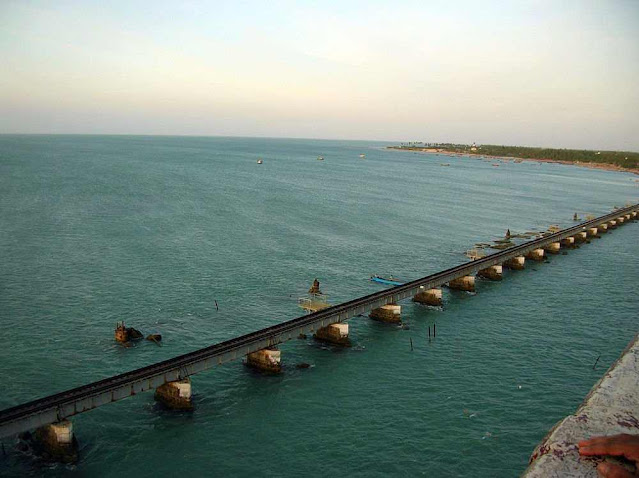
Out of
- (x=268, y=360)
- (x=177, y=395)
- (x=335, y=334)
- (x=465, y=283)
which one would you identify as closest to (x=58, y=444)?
(x=177, y=395)

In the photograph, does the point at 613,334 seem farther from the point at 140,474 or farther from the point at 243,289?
the point at 140,474

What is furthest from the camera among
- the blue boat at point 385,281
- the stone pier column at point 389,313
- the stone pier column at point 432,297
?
the blue boat at point 385,281

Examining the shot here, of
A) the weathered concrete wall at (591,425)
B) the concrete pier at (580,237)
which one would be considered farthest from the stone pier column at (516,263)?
the weathered concrete wall at (591,425)

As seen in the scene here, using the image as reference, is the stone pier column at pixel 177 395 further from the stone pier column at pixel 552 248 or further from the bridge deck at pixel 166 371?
the stone pier column at pixel 552 248

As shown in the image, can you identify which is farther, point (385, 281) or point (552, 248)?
point (552, 248)

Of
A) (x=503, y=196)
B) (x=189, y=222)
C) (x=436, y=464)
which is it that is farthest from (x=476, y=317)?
(x=503, y=196)

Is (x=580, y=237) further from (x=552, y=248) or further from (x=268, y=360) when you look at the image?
(x=268, y=360)
